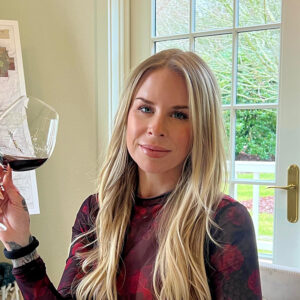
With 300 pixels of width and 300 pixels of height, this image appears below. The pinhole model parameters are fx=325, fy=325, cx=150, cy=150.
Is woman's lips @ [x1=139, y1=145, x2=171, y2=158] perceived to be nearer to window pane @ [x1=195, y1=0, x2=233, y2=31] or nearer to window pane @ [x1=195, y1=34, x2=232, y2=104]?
window pane @ [x1=195, y1=34, x2=232, y2=104]

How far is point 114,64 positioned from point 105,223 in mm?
943

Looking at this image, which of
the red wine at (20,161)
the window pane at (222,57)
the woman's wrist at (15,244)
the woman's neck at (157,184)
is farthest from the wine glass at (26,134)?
the window pane at (222,57)

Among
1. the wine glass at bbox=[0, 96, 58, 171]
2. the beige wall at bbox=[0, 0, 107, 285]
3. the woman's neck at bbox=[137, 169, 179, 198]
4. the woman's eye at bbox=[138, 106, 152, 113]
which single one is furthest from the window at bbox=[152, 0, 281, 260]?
the wine glass at bbox=[0, 96, 58, 171]

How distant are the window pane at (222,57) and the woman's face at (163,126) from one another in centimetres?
73

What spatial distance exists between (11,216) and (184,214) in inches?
17.3

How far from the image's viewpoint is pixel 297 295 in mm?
968

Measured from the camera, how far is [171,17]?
161cm

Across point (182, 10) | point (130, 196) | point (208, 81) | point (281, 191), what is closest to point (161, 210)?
point (130, 196)

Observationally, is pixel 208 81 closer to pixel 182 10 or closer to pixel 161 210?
pixel 161 210

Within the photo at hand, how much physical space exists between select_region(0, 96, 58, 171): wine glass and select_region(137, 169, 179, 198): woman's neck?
0.30 meters

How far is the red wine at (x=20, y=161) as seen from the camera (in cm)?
79

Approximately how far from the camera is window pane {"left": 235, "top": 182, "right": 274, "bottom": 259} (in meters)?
1.46

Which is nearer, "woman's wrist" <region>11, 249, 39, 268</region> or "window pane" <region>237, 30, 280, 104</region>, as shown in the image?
"woman's wrist" <region>11, 249, 39, 268</region>

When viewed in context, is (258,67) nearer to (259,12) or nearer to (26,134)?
(259,12)
